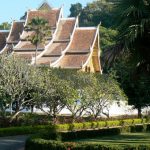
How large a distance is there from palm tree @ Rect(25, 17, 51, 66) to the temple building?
88cm

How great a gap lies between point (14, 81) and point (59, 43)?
3030 centimetres

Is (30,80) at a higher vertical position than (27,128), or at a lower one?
higher

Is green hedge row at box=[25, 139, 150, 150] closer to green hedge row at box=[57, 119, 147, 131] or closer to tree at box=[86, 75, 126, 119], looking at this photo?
green hedge row at box=[57, 119, 147, 131]

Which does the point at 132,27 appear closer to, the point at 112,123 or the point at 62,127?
the point at 62,127

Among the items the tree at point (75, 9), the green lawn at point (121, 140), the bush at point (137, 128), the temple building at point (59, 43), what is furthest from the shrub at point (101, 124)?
the tree at point (75, 9)

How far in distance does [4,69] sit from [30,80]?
2083 millimetres

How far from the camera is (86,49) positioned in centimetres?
6066

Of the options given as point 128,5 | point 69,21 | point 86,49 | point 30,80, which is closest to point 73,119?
point 30,80

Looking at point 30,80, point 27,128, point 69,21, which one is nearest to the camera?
point 27,128

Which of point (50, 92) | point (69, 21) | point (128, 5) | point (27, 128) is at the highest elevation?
point (69, 21)

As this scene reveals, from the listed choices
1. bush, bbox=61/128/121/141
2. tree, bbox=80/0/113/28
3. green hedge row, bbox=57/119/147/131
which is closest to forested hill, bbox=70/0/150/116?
bush, bbox=61/128/121/141

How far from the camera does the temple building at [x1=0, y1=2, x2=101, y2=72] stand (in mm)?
59312

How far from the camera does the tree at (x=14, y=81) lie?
107 feet

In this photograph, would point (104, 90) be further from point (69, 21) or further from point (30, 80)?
point (69, 21)
